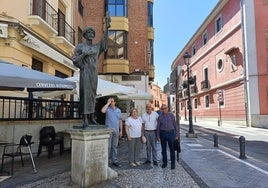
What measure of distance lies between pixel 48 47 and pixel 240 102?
63.0 ft

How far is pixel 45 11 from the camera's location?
46.4ft

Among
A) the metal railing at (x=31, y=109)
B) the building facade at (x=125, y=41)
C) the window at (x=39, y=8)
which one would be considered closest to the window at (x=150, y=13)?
the building facade at (x=125, y=41)

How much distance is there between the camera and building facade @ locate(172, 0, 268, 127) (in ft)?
80.8

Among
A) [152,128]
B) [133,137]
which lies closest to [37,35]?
[133,137]

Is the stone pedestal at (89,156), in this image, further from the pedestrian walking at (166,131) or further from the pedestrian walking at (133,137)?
the pedestrian walking at (166,131)

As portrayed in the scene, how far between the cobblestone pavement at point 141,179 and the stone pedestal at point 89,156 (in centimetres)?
18

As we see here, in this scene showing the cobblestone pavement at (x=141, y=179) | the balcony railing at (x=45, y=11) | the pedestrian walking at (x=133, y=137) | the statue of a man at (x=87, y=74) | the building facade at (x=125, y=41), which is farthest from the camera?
the building facade at (x=125, y=41)

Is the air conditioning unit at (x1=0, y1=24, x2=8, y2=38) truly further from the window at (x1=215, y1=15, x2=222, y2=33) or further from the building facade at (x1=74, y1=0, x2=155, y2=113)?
the window at (x1=215, y1=15, x2=222, y2=33)

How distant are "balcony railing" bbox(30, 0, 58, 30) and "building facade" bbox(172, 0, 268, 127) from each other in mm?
7910

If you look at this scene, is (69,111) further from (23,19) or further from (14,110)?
(23,19)

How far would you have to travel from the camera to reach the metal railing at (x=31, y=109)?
937cm

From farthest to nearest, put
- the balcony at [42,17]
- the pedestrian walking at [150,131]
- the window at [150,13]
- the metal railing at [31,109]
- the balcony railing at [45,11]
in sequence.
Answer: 1. the window at [150,13]
2. the balcony railing at [45,11]
3. the balcony at [42,17]
4. the metal railing at [31,109]
5. the pedestrian walking at [150,131]

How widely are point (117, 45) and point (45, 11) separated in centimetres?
1080

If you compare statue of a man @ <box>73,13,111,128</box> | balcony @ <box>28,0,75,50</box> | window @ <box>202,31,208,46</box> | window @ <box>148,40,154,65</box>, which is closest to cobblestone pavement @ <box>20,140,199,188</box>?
statue of a man @ <box>73,13,111,128</box>
